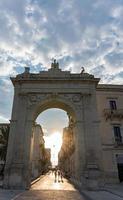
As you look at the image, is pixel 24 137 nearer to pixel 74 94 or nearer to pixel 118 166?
pixel 74 94

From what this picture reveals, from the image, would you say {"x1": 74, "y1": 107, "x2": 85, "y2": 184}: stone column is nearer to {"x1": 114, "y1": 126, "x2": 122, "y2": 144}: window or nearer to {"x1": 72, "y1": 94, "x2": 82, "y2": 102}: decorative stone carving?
{"x1": 72, "y1": 94, "x2": 82, "y2": 102}: decorative stone carving

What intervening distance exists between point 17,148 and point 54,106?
5.87 m

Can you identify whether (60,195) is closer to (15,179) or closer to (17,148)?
(15,179)

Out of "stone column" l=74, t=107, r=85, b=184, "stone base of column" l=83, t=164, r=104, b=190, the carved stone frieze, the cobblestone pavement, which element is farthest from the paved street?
the carved stone frieze

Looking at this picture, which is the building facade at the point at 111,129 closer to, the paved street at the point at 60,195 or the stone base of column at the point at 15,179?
the paved street at the point at 60,195

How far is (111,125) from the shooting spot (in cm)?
2248

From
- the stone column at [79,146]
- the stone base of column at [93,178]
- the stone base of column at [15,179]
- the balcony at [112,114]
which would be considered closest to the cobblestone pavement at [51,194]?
the stone base of column at [15,179]

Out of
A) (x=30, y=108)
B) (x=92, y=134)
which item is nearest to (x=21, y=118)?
(x=30, y=108)

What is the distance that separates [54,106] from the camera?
19984 mm

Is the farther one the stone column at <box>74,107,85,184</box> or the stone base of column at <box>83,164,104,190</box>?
the stone column at <box>74,107,85,184</box>

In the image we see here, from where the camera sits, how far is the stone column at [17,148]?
1538 centimetres

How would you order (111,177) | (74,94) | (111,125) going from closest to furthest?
(74,94), (111,177), (111,125)

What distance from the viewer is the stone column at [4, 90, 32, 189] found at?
50.5 feet

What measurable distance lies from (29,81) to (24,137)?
18.7 feet
